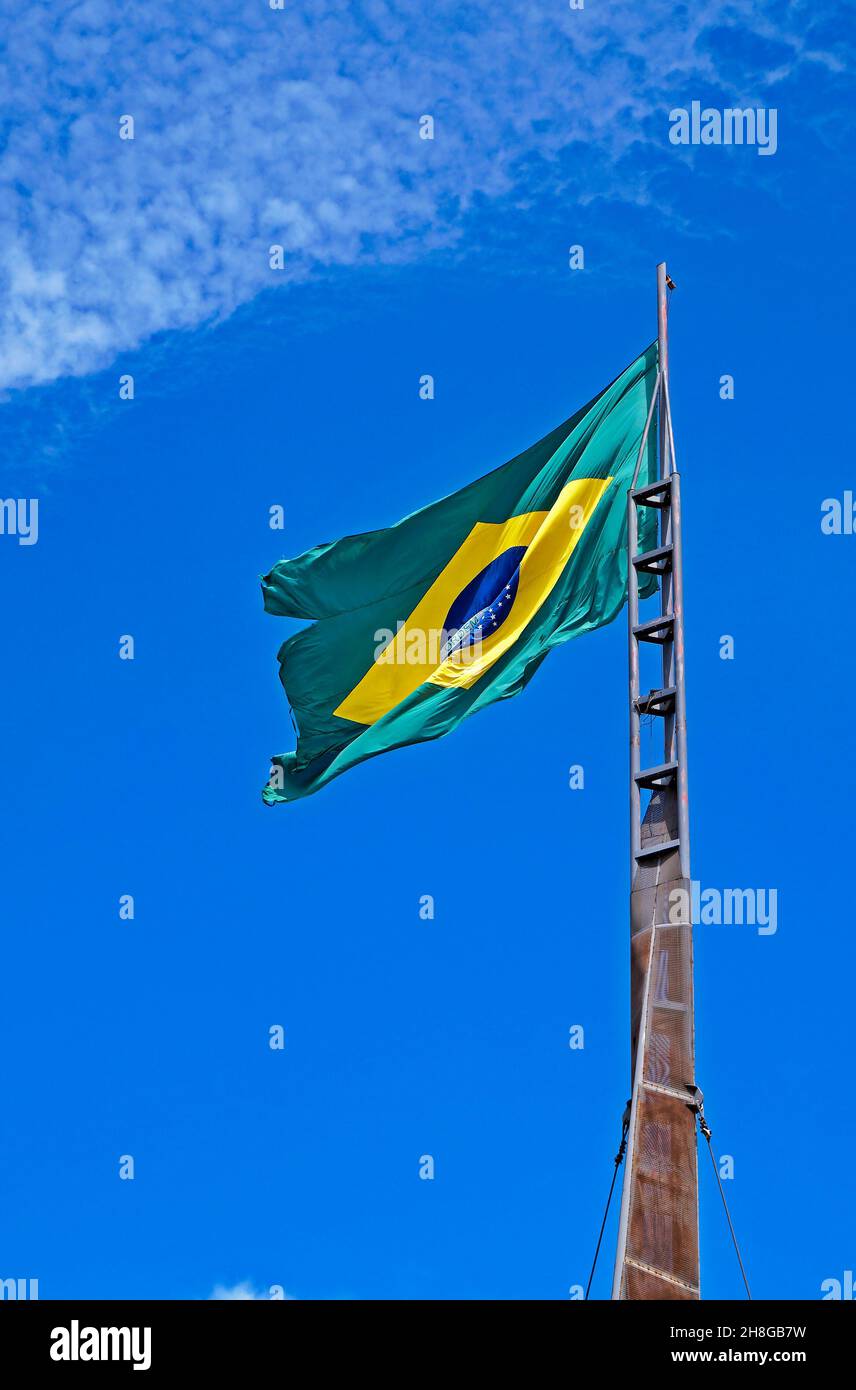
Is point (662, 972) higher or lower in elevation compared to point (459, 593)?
lower

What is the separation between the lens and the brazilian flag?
30.4 metres

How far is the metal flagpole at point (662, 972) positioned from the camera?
2192 cm

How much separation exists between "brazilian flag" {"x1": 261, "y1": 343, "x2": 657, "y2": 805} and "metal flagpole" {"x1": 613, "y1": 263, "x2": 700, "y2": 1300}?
6.84 ft

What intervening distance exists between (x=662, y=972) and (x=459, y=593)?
10123 millimetres

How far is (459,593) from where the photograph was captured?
107ft

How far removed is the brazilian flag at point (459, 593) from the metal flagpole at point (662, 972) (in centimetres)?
208

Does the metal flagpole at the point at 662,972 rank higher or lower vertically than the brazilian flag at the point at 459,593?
lower

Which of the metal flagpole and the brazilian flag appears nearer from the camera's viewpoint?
the metal flagpole

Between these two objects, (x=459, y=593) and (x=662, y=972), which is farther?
(x=459, y=593)

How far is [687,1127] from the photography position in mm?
22781
